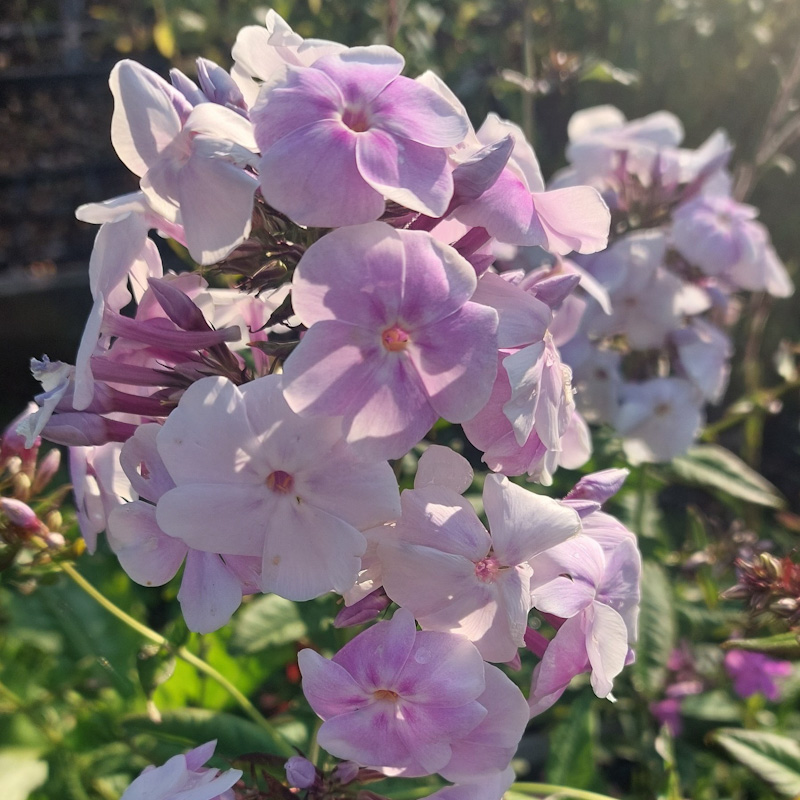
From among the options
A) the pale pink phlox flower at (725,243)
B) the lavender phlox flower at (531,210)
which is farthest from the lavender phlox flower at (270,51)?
the pale pink phlox flower at (725,243)

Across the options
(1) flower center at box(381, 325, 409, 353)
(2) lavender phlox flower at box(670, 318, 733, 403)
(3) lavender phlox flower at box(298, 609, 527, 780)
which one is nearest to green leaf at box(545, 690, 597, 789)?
(2) lavender phlox flower at box(670, 318, 733, 403)

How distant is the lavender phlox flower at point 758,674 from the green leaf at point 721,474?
1.07 feet

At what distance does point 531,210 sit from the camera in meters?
0.69

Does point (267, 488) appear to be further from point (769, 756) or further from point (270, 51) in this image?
point (769, 756)

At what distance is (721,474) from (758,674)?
0.42m

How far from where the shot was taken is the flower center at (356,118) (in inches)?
25.3

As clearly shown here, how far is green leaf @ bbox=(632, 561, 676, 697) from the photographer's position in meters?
1.33

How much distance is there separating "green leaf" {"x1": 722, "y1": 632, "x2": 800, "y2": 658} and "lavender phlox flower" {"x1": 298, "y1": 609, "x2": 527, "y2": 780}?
31 centimetres

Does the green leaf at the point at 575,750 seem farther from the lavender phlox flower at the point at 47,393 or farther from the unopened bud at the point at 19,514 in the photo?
the lavender phlox flower at the point at 47,393

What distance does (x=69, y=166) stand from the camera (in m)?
3.38

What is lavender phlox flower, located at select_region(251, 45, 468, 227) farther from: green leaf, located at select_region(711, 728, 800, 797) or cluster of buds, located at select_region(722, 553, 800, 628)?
green leaf, located at select_region(711, 728, 800, 797)

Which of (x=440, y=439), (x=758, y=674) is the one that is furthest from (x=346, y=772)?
(x=758, y=674)

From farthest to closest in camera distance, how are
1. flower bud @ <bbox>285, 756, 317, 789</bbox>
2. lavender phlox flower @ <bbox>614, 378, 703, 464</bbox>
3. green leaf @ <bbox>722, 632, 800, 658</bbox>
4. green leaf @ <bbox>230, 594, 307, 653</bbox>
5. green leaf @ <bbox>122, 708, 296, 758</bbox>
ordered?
lavender phlox flower @ <bbox>614, 378, 703, 464</bbox>
green leaf @ <bbox>230, 594, 307, 653</bbox>
green leaf @ <bbox>122, 708, 296, 758</bbox>
green leaf @ <bbox>722, 632, 800, 658</bbox>
flower bud @ <bbox>285, 756, 317, 789</bbox>

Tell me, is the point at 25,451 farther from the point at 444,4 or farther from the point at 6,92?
the point at 6,92
